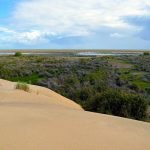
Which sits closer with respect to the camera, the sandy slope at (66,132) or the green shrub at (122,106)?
the sandy slope at (66,132)

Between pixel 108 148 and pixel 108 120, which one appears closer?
pixel 108 148

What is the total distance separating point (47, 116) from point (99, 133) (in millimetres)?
1583

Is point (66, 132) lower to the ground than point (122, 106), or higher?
higher

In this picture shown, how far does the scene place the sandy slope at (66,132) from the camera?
599 centimetres

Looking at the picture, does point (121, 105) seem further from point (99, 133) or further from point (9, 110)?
point (99, 133)

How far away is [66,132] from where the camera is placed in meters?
6.69

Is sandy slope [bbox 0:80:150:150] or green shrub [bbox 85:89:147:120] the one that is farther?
green shrub [bbox 85:89:147:120]

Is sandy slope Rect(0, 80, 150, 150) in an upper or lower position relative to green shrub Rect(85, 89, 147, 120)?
upper

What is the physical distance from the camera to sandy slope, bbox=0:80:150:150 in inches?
236

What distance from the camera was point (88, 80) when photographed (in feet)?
88.7

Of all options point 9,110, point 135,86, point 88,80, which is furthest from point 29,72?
point 9,110

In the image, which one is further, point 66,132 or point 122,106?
point 122,106

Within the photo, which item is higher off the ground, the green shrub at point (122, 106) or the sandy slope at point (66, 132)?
the sandy slope at point (66, 132)

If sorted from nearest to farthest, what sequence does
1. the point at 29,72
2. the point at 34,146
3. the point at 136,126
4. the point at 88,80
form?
the point at 34,146 < the point at 136,126 < the point at 88,80 < the point at 29,72
